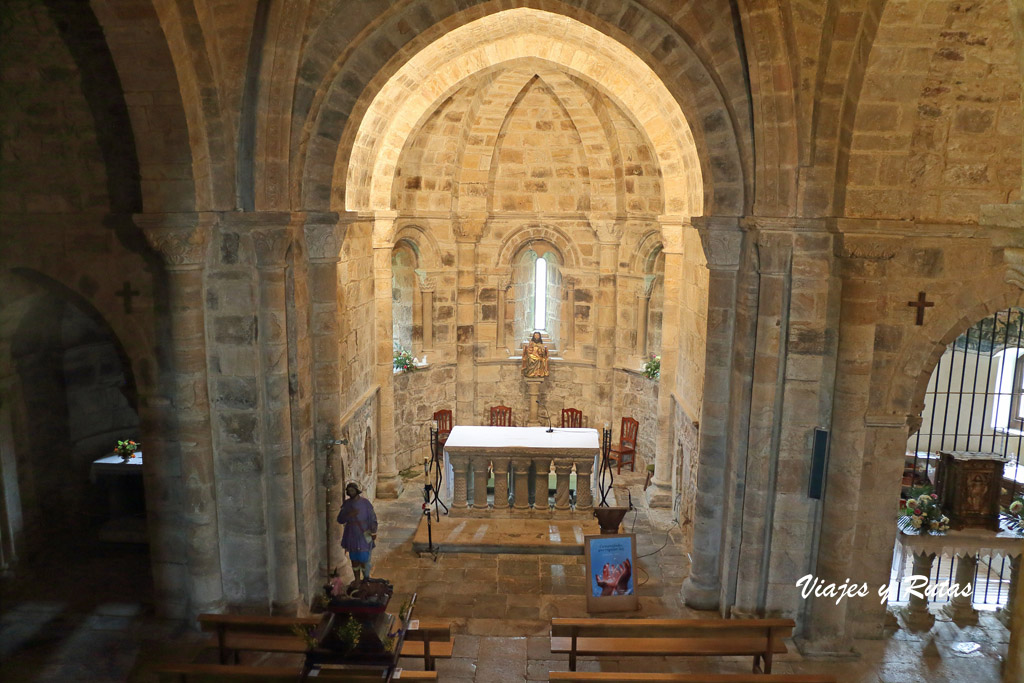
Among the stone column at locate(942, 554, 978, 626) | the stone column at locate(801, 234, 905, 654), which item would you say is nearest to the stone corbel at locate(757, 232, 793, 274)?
the stone column at locate(801, 234, 905, 654)

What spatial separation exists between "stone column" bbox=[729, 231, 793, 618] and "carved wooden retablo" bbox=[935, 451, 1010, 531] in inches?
91.5

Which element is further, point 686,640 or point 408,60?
point 408,60

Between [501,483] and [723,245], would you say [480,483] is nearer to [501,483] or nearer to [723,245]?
[501,483]

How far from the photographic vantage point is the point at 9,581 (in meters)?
9.08

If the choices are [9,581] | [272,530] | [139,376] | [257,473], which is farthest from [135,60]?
[9,581]

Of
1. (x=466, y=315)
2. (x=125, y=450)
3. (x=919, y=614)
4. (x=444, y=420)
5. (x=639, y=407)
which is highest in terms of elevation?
(x=466, y=315)

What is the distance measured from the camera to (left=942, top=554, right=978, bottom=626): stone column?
8.70m

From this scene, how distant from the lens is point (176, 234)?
725 cm

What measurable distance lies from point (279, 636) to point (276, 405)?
2.23 meters

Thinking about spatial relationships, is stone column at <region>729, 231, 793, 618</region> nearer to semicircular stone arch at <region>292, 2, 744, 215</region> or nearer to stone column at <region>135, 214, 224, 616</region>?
semicircular stone arch at <region>292, 2, 744, 215</region>

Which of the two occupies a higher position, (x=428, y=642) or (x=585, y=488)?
(x=585, y=488)

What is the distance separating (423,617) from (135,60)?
644 centimetres

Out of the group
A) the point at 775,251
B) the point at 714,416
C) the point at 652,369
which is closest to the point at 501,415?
the point at 652,369

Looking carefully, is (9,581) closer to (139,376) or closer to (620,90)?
(139,376)
